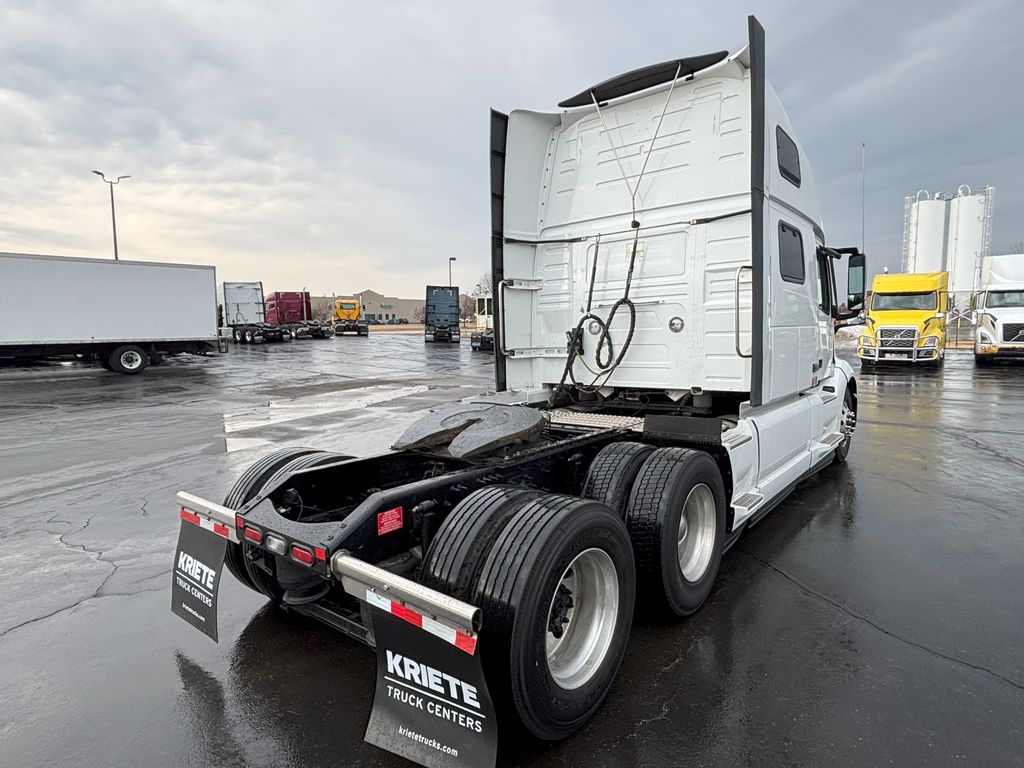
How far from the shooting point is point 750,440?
425 centimetres

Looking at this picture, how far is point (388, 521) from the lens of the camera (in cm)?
259

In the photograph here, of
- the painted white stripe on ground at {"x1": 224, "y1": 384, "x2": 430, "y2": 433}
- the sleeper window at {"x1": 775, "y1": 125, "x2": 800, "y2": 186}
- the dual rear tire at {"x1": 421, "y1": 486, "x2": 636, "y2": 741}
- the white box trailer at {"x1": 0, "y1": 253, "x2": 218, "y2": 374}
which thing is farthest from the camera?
the white box trailer at {"x1": 0, "y1": 253, "x2": 218, "y2": 374}

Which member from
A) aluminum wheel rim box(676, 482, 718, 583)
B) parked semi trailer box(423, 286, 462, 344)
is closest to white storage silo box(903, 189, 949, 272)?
parked semi trailer box(423, 286, 462, 344)

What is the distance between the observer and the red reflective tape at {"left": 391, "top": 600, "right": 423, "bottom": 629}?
2.07 m

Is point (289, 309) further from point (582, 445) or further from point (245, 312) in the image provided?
point (582, 445)

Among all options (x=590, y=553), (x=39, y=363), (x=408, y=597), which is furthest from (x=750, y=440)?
(x=39, y=363)

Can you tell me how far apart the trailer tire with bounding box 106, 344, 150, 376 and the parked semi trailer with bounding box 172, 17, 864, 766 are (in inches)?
753

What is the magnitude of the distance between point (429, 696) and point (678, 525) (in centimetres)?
174

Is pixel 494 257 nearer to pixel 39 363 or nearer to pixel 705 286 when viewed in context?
pixel 705 286

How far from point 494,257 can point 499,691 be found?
12.7 ft

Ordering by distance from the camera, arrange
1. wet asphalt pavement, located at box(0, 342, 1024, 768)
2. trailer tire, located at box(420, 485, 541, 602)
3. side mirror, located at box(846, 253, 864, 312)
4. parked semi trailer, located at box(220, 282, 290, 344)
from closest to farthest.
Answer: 1. trailer tire, located at box(420, 485, 541, 602)
2. wet asphalt pavement, located at box(0, 342, 1024, 768)
3. side mirror, located at box(846, 253, 864, 312)
4. parked semi trailer, located at box(220, 282, 290, 344)

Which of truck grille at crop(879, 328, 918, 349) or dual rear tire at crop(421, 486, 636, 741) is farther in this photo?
truck grille at crop(879, 328, 918, 349)

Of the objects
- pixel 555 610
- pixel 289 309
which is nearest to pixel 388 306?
pixel 289 309

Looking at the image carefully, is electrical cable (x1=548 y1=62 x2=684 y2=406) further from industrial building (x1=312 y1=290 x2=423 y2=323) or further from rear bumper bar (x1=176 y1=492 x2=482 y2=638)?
industrial building (x1=312 y1=290 x2=423 y2=323)
